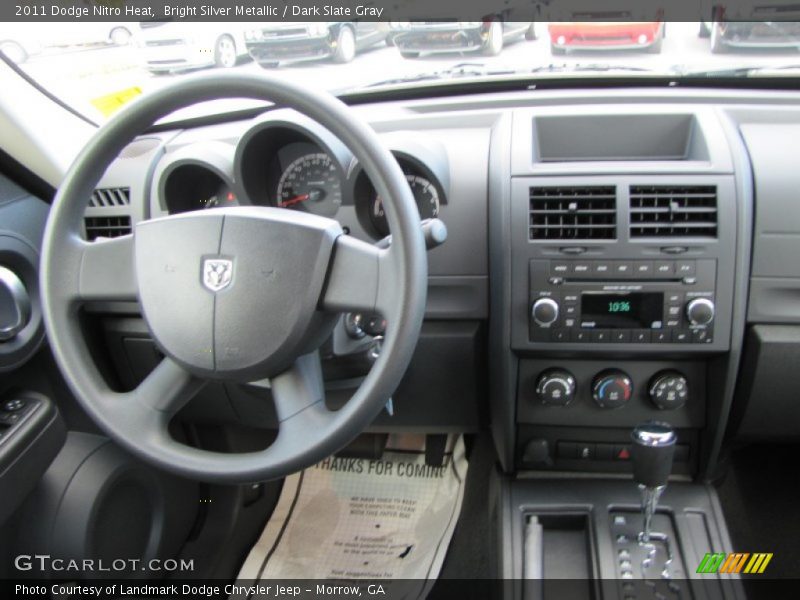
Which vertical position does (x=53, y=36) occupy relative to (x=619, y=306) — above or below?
above

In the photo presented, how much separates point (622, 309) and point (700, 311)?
0.14 m

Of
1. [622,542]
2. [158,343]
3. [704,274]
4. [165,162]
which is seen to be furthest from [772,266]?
[165,162]

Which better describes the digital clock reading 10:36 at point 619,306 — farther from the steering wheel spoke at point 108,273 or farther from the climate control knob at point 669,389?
the steering wheel spoke at point 108,273

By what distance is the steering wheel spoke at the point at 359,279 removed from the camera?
0.96 meters

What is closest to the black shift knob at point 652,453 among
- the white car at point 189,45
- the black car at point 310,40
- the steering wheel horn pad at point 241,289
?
the steering wheel horn pad at point 241,289

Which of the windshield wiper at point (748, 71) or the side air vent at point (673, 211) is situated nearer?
the side air vent at point (673, 211)

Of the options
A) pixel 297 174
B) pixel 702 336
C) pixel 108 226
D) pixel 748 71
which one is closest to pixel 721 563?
pixel 702 336

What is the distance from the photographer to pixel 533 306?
136 cm

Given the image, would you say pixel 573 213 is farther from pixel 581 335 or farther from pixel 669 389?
pixel 669 389

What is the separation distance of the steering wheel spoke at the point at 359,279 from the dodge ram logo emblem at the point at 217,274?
0.15 m

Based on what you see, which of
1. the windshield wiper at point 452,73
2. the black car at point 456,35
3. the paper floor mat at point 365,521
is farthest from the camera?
the paper floor mat at point 365,521

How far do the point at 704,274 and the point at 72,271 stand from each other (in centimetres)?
115

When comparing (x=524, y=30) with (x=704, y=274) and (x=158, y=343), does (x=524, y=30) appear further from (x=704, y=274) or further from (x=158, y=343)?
(x=158, y=343)

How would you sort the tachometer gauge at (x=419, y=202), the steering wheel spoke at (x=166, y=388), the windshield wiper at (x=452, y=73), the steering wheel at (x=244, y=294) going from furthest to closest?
the windshield wiper at (x=452, y=73) → the tachometer gauge at (x=419, y=202) → the steering wheel spoke at (x=166, y=388) → the steering wheel at (x=244, y=294)
